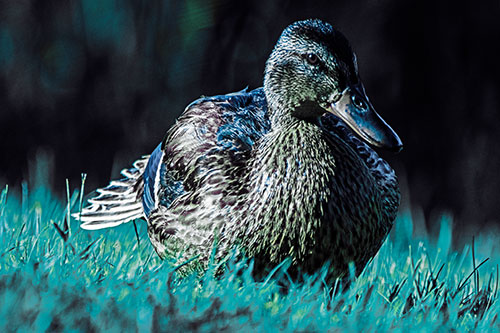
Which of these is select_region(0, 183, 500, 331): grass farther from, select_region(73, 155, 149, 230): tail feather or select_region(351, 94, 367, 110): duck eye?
select_region(351, 94, 367, 110): duck eye

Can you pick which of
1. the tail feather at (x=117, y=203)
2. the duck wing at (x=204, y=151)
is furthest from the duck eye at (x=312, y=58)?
the tail feather at (x=117, y=203)

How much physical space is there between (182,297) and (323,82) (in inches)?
37.4

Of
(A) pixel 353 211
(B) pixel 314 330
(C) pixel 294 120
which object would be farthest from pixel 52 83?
(B) pixel 314 330

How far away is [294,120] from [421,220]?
64.0 inches

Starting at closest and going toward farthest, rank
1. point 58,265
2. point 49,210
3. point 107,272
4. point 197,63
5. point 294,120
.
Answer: point 58,265 < point 107,272 < point 294,120 < point 49,210 < point 197,63

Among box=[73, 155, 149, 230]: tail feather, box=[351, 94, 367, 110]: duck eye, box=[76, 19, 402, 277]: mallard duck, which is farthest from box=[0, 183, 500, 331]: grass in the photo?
box=[351, 94, 367, 110]: duck eye

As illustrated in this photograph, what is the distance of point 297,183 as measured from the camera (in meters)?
2.83

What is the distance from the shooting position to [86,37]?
13.9 feet

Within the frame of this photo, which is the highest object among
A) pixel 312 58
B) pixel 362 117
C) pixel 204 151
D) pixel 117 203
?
pixel 312 58

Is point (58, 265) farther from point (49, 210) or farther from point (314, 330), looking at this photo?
point (49, 210)

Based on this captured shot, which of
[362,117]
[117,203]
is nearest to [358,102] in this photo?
[362,117]

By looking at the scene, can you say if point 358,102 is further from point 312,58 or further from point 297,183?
point 297,183

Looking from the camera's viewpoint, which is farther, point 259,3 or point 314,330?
point 259,3

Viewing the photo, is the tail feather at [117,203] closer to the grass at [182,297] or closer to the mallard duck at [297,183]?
the grass at [182,297]
